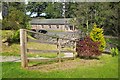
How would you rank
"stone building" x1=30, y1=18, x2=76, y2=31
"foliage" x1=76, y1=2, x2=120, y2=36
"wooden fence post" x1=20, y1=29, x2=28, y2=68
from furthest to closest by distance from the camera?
"stone building" x1=30, y1=18, x2=76, y2=31
"foliage" x1=76, y1=2, x2=120, y2=36
"wooden fence post" x1=20, y1=29, x2=28, y2=68

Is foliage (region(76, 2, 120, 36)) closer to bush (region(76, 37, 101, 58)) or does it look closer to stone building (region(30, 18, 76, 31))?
bush (region(76, 37, 101, 58))

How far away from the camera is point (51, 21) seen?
63250 millimetres

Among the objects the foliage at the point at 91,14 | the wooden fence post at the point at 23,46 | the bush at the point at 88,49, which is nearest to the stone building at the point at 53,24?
the foliage at the point at 91,14

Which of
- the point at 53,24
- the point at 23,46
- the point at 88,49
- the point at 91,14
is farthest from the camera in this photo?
the point at 53,24

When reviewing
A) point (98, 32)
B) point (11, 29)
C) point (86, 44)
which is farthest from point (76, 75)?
point (11, 29)

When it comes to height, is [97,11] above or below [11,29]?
above

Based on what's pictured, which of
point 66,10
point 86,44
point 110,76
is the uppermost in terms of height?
point 66,10

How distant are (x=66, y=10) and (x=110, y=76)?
6948cm

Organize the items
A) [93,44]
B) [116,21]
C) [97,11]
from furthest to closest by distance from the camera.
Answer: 1. [97,11]
2. [116,21]
3. [93,44]

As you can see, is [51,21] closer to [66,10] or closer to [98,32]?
[66,10]

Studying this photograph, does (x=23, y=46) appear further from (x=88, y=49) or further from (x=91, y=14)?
(x=91, y=14)

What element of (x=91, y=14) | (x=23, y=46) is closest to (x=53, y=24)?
(x=91, y=14)

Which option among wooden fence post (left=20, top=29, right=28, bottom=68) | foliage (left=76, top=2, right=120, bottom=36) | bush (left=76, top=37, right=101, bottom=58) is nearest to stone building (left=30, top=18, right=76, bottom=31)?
foliage (left=76, top=2, right=120, bottom=36)

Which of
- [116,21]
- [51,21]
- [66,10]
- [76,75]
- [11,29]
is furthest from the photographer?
[66,10]
